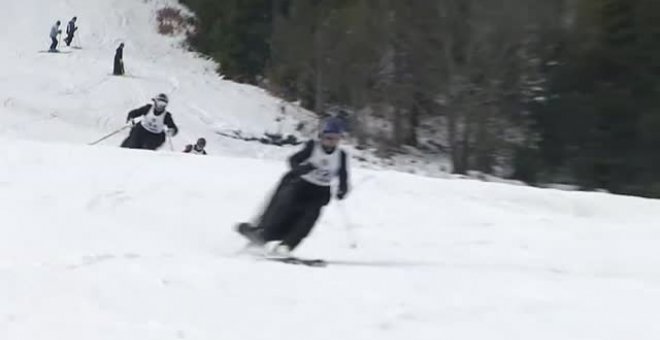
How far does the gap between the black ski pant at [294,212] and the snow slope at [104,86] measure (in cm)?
2156

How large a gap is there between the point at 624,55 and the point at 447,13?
5765mm

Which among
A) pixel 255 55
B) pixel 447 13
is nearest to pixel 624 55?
pixel 447 13

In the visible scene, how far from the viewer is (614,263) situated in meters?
11.4

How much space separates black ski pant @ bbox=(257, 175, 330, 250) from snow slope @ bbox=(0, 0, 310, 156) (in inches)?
849

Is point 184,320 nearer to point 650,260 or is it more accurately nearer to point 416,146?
point 650,260

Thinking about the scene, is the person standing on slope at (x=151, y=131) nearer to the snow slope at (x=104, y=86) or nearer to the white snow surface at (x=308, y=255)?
the white snow surface at (x=308, y=255)

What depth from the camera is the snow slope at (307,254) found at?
25.3 feet

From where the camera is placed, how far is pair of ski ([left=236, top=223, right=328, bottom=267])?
10096mm

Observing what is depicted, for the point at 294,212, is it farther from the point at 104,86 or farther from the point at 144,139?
the point at 104,86

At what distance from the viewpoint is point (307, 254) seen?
11164 mm

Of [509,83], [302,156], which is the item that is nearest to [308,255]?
[302,156]

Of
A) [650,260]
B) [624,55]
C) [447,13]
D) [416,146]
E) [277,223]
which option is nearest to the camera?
[277,223]

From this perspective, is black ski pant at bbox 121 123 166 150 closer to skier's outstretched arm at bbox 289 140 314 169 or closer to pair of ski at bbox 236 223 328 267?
pair of ski at bbox 236 223 328 267

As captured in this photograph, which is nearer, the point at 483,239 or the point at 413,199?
the point at 483,239
